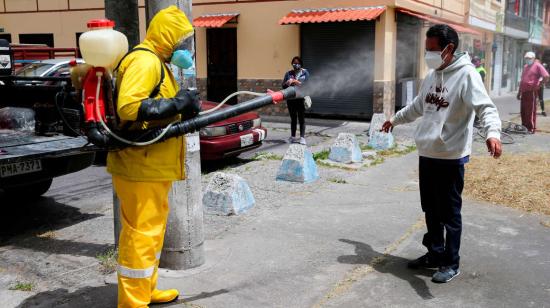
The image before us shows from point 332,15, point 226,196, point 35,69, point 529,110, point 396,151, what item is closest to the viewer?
point 226,196

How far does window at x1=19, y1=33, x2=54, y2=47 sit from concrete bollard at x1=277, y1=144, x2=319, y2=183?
597 inches

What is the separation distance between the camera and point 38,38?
1939 cm

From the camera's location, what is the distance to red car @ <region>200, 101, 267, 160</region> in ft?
25.1

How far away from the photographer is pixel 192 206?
3979 millimetres

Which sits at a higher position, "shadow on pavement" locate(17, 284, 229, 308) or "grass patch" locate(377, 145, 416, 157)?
"grass patch" locate(377, 145, 416, 157)

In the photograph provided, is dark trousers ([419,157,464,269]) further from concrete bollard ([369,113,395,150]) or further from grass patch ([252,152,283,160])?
concrete bollard ([369,113,395,150])

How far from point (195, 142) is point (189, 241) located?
0.75 m

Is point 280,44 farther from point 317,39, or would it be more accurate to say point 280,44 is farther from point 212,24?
point 212,24

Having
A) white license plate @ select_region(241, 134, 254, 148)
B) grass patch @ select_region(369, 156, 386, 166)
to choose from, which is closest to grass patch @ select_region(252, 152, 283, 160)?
white license plate @ select_region(241, 134, 254, 148)

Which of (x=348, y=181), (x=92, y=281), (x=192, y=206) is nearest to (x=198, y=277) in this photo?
(x=192, y=206)

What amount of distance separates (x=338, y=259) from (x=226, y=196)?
62.1 inches

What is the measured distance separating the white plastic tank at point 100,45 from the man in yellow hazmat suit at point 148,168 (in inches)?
4.3

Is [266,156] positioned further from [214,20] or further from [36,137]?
[214,20]

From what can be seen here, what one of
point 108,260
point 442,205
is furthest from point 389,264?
point 108,260
